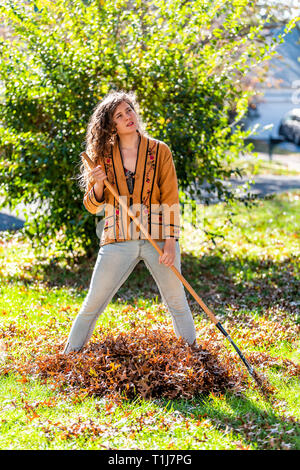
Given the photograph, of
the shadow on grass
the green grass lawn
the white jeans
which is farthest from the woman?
the shadow on grass

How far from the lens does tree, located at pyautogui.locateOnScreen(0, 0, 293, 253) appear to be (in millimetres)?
6512

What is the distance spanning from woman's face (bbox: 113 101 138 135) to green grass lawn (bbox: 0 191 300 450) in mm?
1736

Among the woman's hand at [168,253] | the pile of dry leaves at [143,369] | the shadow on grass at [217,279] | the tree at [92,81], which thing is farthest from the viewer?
the tree at [92,81]

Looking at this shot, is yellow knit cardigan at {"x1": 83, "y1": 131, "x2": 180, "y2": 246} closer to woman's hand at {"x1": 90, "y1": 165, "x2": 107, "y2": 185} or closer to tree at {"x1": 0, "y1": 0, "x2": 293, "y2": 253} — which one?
woman's hand at {"x1": 90, "y1": 165, "x2": 107, "y2": 185}

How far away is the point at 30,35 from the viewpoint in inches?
261

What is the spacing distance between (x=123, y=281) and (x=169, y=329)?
94 centimetres

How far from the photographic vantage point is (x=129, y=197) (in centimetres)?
418

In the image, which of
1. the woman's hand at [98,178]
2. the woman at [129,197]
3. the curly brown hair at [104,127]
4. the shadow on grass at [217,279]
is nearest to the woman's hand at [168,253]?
the woman at [129,197]

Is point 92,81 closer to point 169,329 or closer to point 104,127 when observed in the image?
point 104,127

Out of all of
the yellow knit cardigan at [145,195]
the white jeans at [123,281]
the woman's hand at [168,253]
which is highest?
the yellow knit cardigan at [145,195]

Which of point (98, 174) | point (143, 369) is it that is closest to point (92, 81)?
point (98, 174)

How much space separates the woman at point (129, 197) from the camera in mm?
4160

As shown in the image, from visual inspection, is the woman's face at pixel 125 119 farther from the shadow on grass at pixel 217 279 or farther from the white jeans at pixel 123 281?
the shadow on grass at pixel 217 279

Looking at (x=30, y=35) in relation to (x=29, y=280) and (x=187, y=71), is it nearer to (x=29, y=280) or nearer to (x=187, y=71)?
(x=187, y=71)
